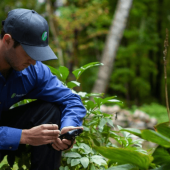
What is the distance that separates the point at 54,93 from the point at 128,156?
0.85 meters

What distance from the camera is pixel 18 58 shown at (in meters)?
1.70

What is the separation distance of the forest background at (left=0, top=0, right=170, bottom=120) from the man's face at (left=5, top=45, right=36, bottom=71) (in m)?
5.04

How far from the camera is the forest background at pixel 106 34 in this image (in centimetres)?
880

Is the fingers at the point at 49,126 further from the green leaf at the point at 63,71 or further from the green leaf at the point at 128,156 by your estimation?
the green leaf at the point at 63,71

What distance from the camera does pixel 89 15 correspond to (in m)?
8.58

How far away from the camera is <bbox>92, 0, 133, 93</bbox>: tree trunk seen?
20.7 ft

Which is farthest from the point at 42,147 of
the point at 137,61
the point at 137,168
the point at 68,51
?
the point at 137,61

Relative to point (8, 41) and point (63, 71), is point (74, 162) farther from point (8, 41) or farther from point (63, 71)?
point (8, 41)

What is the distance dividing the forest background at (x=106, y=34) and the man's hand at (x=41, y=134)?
202 inches

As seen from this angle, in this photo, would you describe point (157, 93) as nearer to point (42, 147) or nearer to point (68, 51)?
point (68, 51)

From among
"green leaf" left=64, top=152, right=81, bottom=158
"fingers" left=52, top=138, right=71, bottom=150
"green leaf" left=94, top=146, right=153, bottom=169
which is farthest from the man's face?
"green leaf" left=94, top=146, right=153, bottom=169

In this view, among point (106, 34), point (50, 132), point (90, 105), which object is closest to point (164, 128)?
point (50, 132)

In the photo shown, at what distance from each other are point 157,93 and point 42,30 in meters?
14.6

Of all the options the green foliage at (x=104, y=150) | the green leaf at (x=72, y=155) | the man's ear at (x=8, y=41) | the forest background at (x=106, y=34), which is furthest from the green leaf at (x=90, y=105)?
the forest background at (x=106, y=34)
